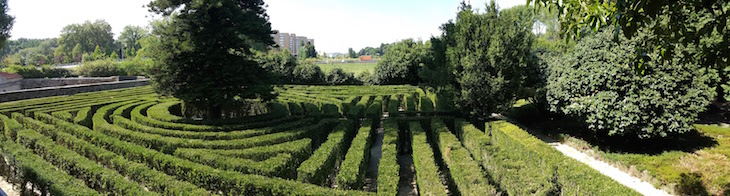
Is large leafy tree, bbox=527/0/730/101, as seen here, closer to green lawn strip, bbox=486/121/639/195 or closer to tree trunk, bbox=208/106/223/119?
green lawn strip, bbox=486/121/639/195

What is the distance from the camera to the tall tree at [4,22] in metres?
36.4

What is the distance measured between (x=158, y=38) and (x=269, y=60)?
22695mm

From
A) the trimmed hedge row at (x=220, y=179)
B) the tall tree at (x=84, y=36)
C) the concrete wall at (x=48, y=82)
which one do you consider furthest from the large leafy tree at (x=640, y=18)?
the tall tree at (x=84, y=36)

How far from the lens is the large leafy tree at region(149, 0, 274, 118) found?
1336 centimetres

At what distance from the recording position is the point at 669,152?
11.7 metres

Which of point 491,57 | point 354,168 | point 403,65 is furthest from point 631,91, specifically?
point 403,65

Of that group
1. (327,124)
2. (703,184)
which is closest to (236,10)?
(327,124)

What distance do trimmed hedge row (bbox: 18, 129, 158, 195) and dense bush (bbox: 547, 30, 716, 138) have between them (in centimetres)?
→ 1350

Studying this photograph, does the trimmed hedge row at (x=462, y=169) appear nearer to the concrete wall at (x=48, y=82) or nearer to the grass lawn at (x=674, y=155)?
the grass lawn at (x=674, y=155)

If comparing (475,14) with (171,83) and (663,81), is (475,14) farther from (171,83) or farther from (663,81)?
(171,83)

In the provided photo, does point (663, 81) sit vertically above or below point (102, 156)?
above

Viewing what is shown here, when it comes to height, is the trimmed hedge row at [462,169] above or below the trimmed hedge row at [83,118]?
below

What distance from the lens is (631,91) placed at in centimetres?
1147

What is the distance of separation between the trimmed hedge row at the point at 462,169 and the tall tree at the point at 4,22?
48.9 metres
